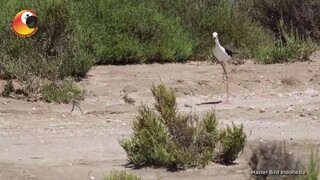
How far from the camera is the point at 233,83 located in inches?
683

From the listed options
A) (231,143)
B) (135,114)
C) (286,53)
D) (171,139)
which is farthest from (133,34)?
(231,143)

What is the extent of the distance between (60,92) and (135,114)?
5.51 ft

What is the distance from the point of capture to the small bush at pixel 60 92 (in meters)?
15.2

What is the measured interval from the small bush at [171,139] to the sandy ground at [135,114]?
166 millimetres

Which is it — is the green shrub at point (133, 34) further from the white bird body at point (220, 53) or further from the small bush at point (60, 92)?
the white bird body at point (220, 53)

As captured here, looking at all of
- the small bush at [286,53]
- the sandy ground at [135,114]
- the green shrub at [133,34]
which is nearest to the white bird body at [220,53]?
the sandy ground at [135,114]

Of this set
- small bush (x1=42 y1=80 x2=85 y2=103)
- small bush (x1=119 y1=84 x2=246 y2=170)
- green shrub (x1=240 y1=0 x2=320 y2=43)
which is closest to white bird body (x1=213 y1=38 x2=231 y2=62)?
small bush (x1=42 y1=80 x2=85 y2=103)

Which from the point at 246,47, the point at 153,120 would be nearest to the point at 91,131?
the point at 153,120

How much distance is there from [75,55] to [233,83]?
3.30m

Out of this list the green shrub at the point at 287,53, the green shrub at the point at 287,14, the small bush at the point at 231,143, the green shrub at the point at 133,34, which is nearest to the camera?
the small bush at the point at 231,143

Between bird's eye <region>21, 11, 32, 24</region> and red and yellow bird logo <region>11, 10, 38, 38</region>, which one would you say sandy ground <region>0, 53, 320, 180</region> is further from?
bird's eye <region>21, 11, 32, 24</region>

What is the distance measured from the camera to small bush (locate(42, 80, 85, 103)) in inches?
598

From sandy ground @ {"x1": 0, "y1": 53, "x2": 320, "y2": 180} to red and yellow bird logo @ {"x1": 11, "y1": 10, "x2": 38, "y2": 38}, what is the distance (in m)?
1.48

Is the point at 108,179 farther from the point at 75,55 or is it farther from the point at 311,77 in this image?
the point at 311,77
